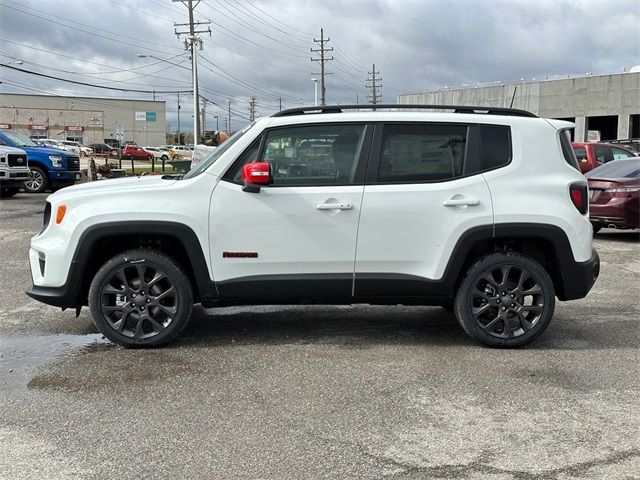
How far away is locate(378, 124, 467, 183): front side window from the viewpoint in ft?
17.0

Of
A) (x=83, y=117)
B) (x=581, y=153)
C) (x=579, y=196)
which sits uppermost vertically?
(x=83, y=117)

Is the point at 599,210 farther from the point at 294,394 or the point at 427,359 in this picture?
the point at 294,394

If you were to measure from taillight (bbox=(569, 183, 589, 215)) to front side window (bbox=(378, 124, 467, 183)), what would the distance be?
0.92m

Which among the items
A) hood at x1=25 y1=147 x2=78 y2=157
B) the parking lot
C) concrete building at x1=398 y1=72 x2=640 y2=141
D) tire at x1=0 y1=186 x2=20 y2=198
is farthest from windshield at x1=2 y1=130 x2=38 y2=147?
concrete building at x1=398 y1=72 x2=640 y2=141

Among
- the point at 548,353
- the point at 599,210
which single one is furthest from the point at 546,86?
the point at 548,353

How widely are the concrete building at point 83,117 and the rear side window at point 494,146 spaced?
8813 cm

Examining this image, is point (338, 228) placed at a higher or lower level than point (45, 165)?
lower

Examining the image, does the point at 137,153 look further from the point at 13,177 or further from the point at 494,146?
the point at 494,146

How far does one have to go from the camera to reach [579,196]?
17.1 ft

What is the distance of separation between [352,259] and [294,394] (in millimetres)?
1278

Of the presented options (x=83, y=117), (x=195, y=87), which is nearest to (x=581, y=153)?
(x=195, y=87)

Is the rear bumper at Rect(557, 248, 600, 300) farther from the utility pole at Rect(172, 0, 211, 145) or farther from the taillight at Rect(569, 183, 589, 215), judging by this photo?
the utility pole at Rect(172, 0, 211, 145)

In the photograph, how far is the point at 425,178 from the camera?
5.16 metres

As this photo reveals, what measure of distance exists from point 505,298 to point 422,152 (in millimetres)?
1374
